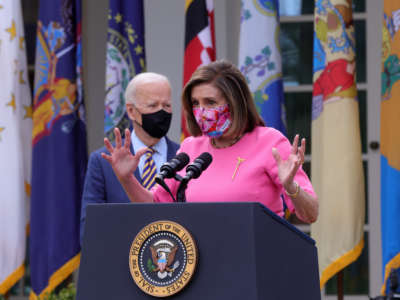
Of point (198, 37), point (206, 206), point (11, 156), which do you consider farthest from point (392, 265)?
point (11, 156)

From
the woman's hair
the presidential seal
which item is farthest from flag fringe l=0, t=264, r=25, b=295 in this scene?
the presidential seal

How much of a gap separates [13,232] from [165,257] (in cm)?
321

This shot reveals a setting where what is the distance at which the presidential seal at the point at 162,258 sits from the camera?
5.77ft

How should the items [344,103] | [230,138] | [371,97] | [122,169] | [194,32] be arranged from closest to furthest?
[122,169]
[230,138]
[344,103]
[194,32]
[371,97]

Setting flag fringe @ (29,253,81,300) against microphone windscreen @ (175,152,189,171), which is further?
flag fringe @ (29,253,81,300)

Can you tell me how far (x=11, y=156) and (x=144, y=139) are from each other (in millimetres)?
1643

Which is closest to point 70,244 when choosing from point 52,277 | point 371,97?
point 52,277

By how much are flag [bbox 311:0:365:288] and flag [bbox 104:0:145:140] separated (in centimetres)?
120

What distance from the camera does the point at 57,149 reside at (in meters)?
4.85

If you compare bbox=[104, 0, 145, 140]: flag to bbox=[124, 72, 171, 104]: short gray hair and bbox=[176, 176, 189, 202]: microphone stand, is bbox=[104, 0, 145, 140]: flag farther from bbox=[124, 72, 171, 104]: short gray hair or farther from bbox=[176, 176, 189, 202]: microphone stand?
bbox=[176, 176, 189, 202]: microphone stand

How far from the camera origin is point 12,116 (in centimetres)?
479

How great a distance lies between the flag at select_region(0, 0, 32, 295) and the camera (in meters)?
4.76

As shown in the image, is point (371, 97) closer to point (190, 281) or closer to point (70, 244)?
point (70, 244)

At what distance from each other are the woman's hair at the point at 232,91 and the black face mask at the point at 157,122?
964mm
